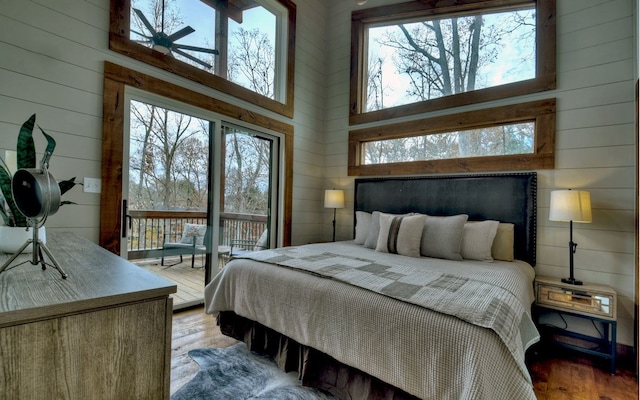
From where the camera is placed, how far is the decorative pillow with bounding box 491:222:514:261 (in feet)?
8.87

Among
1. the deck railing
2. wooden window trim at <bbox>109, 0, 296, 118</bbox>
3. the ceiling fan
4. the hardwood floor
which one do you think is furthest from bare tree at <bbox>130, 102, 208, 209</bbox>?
the hardwood floor

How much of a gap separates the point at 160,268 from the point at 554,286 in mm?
3638

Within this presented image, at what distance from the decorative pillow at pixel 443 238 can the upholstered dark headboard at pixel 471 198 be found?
1.46 feet

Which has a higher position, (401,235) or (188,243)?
(401,235)

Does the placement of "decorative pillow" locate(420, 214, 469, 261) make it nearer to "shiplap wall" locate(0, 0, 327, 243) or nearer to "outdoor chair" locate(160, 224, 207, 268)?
"outdoor chair" locate(160, 224, 207, 268)

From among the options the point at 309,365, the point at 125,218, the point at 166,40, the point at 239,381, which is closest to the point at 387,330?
the point at 309,365

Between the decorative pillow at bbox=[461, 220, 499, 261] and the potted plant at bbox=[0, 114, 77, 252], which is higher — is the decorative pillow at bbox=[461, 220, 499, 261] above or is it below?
below

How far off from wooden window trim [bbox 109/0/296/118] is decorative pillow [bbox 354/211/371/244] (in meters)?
1.72

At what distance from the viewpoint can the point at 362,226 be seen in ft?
11.7

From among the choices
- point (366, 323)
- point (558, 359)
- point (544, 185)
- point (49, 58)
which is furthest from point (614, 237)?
point (49, 58)

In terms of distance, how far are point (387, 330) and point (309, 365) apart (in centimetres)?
67

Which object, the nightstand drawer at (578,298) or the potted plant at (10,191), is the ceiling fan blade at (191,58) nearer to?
the potted plant at (10,191)

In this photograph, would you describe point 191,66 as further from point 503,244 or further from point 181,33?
point 503,244

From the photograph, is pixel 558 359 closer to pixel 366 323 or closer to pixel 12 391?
pixel 366 323
